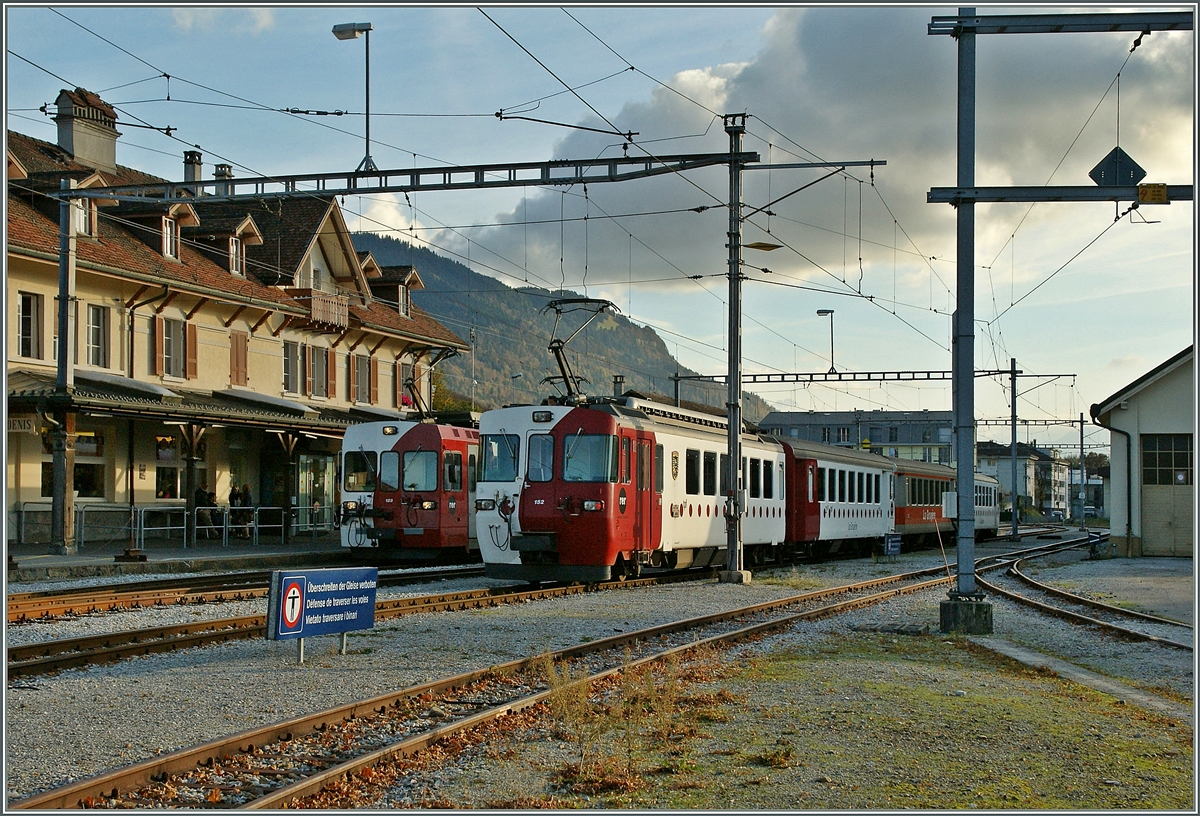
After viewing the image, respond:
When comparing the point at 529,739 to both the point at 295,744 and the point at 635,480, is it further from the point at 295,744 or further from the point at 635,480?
the point at 635,480

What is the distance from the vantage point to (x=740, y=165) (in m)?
21.5

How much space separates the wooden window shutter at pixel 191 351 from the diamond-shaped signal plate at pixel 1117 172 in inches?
1005

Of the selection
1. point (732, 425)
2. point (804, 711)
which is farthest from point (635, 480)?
point (804, 711)

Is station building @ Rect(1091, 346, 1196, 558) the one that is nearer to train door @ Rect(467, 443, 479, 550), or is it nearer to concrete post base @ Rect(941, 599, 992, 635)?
train door @ Rect(467, 443, 479, 550)

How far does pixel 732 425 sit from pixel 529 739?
14.6 metres

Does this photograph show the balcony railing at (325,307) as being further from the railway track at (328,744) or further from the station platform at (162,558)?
the railway track at (328,744)

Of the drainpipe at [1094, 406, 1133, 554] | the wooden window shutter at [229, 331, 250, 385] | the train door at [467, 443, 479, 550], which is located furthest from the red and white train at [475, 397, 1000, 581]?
the wooden window shutter at [229, 331, 250, 385]

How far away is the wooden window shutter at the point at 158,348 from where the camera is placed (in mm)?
32312

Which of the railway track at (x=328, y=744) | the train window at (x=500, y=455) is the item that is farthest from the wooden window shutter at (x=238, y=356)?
the railway track at (x=328, y=744)

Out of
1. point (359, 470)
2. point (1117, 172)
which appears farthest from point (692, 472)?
point (1117, 172)

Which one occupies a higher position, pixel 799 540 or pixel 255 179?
pixel 255 179

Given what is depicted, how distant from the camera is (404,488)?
25.2 meters

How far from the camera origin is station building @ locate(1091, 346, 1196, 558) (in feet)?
112

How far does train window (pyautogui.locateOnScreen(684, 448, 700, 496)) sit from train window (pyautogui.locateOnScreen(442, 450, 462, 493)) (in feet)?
17.9
